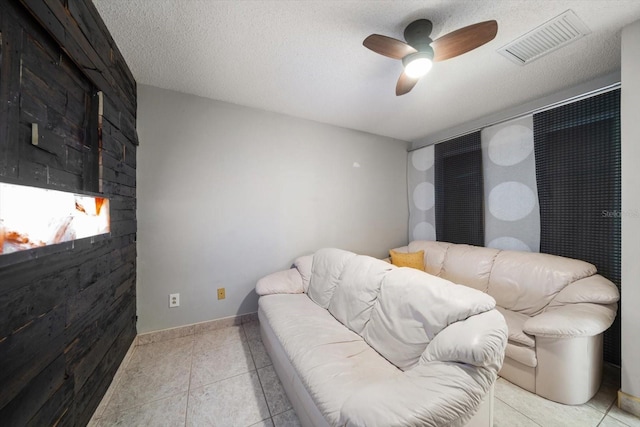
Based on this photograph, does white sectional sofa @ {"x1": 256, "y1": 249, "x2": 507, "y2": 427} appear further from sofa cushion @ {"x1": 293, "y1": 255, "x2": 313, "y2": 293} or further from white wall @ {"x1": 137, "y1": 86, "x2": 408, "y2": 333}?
white wall @ {"x1": 137, "y1": 86, "x2": 408, "y2": 333}

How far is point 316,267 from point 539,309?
196 cm

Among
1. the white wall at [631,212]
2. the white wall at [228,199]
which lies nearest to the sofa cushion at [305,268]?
the white wall at [228,199]

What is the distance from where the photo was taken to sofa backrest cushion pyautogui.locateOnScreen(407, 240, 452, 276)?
2.68m

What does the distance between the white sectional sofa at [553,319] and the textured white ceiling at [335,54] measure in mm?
1642

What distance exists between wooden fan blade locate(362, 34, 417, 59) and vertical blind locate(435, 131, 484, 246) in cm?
185

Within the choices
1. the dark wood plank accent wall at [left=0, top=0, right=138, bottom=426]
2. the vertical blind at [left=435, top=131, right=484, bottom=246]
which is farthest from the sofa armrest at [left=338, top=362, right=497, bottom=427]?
the vertical blind at [left=435, top=131, right=484, bottom=246]

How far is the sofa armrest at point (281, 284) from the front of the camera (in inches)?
82.7

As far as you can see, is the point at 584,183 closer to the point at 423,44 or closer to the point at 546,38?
the point at 546,38

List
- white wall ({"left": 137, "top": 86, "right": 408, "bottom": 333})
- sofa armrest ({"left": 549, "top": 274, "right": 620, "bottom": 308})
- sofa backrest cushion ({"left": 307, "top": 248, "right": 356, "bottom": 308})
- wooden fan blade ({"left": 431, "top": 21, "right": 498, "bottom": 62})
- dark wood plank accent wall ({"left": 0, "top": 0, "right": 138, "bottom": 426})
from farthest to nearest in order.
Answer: white wall ({"left": 137, "top": 86, "right": 408, "bottom": 333}) < sofa backrest cushion ({"left": 307, "top": 248, "right": 356, "bottom": 308}) < sofa armrest ({"left": 549, "top": 274, "right": 620, "bottom": 308}) < wooden fan blade ({"left": 431, "top": 21, "right": 498, "bottom": 62}) < dark wood plank accent wall ({"left": 0, "top": 0, "right": 138, "bottom": 426})

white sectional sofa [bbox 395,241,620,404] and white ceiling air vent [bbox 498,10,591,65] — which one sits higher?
white ceiling air vent [bbox 498,10,591,65]

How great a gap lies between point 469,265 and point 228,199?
8.99 ft

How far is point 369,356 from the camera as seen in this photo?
4.25 ft

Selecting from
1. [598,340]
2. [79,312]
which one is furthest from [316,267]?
[598,340]

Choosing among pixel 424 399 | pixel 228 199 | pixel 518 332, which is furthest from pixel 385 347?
pixel 228 199
